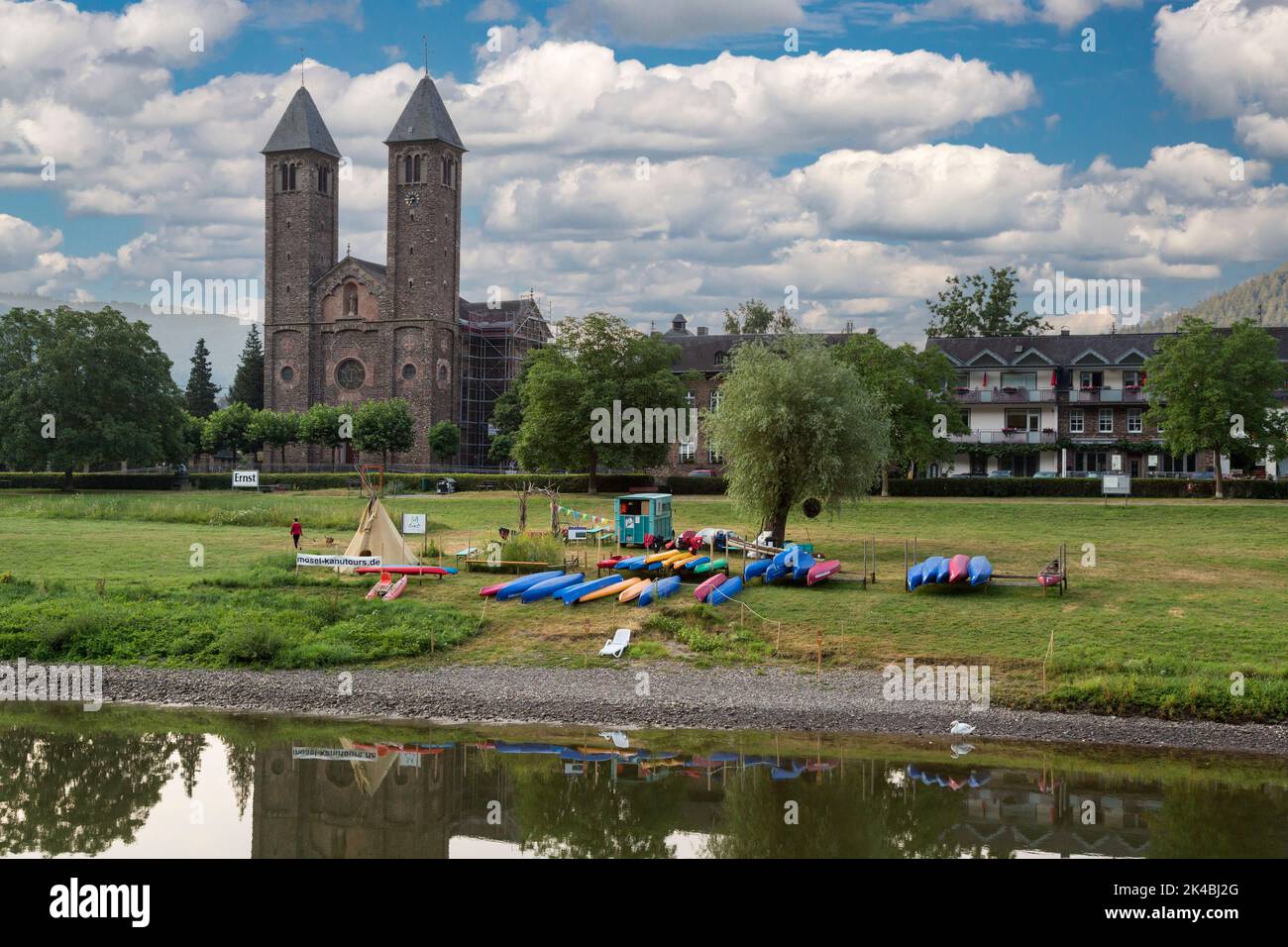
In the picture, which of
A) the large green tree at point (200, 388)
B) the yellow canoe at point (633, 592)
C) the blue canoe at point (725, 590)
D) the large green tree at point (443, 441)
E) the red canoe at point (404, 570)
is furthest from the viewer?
the large green tree at point (200, 388)

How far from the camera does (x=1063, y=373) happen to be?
259 ft

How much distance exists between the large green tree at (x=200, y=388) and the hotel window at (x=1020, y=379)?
3033 inches

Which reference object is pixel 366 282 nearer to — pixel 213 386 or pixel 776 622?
pixel 213 386

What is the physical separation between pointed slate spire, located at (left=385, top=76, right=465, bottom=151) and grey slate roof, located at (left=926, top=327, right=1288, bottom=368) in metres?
44.0

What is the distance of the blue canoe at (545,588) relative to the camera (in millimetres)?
32188

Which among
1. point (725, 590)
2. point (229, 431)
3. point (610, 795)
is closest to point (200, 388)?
point (229, 431)

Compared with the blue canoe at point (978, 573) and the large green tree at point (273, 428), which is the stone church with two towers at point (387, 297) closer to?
the large green tree at point (273, 428)

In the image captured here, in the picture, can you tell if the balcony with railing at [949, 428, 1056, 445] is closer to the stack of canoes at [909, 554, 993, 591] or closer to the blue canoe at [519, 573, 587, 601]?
the stack of canoes at [909, 554, 993, 591]

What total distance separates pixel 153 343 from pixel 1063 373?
5967 centimetres

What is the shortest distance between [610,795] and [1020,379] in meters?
66.7

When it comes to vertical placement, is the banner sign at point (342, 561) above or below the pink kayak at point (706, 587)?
above

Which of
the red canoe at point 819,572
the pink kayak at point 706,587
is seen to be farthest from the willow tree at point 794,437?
the pink kayak at point 706,587
